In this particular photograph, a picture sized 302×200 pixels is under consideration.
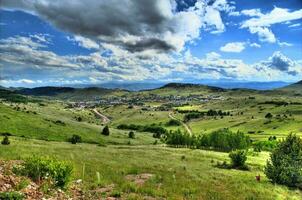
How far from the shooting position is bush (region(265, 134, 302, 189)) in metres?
46.8

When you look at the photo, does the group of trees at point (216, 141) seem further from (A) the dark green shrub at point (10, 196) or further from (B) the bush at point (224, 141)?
(A) the dark green shrub at point (10, 196)

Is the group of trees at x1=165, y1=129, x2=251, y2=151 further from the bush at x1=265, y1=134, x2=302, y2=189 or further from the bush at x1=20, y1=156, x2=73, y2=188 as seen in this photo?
the bush at x1=20, y1=156, x2=73, y2=188

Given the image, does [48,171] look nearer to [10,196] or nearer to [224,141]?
[10,196]

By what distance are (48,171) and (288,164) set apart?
107 ft

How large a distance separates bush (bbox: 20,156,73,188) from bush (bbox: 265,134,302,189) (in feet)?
100

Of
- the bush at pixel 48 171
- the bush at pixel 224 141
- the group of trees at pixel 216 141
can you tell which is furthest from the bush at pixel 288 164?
the bush at pixel 224 141

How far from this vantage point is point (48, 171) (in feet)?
85.6

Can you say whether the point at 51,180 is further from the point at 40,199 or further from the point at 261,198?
the point at 261,198

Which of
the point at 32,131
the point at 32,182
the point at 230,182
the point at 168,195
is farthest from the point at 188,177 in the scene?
the point at 32,131

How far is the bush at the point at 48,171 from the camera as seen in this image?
26.0 m

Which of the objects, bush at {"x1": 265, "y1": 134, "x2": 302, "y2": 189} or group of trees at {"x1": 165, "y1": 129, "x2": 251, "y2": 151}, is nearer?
bush at {"x1": 265, "y1": 134, "x2": 302, "y2": 189}

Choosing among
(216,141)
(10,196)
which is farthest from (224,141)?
(10,196)

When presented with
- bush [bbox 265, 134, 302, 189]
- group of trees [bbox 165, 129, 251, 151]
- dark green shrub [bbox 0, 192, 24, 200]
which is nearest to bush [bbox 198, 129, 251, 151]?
group of trees [bbox 165, 129, 251, 151]

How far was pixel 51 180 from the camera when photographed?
2595 centimetres
